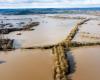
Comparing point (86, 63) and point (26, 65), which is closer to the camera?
point (26, 65)

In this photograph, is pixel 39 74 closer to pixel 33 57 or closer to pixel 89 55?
pixel 33 57

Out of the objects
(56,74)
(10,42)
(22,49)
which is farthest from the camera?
(10,42)

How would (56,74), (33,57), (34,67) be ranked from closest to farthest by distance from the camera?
(56,74)
(34,67)
(33,57)

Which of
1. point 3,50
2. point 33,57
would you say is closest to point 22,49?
point 3,50

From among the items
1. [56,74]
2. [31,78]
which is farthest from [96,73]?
[31,78]

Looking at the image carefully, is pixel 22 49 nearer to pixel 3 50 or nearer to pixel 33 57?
pixel 3 50

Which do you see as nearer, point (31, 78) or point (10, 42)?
point (31, 78)
